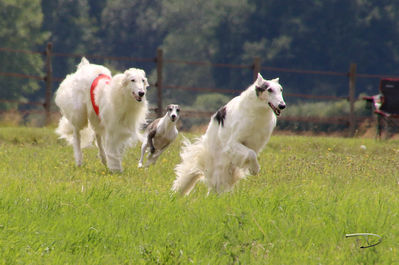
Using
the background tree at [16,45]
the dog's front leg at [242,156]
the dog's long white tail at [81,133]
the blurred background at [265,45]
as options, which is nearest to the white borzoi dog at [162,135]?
the dog's long white tail at [81,133]

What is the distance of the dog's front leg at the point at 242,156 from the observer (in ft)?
25.3

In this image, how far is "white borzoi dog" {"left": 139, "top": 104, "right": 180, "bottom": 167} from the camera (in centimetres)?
1200

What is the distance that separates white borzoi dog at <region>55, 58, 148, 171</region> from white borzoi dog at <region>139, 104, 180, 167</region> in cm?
118

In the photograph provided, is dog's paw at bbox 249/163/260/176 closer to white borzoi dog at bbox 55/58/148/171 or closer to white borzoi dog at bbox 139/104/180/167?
white borzoi dog at bbox 55/58/148/171

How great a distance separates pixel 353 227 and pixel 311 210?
59 cm

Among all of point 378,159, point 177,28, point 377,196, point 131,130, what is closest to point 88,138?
point 131,130

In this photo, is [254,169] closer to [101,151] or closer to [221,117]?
[221,117]

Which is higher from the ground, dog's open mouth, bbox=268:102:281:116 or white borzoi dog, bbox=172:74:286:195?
dog's open mouth, bbox=268:102:281:116

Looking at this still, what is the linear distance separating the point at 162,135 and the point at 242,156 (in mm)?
4524

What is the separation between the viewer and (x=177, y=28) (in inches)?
2239

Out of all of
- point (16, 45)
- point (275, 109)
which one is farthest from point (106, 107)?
point (16, 45)

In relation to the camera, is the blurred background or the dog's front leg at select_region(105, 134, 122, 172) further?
the blurred background

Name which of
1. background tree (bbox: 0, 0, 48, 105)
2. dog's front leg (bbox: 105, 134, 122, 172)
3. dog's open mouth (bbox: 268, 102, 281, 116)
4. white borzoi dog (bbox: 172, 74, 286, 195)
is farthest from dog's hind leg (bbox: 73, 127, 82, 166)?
background tree (bbox: 0, 0, 48, 105)

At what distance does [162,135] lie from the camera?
1215 centimetres
